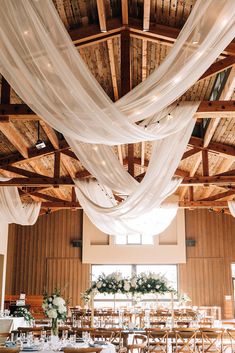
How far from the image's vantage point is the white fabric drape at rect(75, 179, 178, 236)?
963 cm

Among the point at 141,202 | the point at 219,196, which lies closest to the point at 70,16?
the point at 141,202

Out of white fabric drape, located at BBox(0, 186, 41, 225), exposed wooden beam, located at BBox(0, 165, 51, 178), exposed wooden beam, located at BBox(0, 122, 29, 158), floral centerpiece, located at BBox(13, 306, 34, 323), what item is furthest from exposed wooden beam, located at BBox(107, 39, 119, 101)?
floral centerpiece, located at BBox(13, 306, 34, 323)

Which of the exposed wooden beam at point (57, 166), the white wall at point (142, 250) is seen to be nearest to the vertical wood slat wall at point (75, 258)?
the white wall at point (142, 250)

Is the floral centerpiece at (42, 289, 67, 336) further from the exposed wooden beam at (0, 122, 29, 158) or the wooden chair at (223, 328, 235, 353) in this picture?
the exposed wooden beam at (0, 122, 29, 158)

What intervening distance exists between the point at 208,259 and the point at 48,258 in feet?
20.3

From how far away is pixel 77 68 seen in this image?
4.54m

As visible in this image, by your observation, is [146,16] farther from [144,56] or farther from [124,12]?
[144,56]

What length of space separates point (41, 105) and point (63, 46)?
1.98 feet

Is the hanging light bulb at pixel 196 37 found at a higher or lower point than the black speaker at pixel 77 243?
higher

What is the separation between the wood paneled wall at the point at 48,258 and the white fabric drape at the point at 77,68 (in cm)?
1374

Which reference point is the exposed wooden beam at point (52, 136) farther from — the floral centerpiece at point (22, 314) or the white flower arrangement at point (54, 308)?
the white flower arrangement at point (54, 308)

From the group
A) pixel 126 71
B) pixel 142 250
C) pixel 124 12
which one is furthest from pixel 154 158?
pixel 142 250

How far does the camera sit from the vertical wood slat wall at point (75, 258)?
1798 centimetres

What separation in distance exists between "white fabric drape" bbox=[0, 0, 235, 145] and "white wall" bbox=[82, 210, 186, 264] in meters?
13.4
